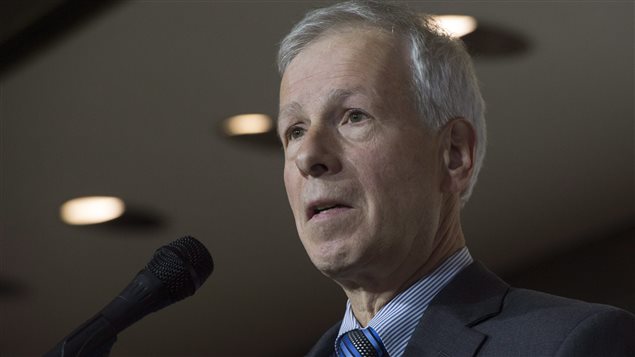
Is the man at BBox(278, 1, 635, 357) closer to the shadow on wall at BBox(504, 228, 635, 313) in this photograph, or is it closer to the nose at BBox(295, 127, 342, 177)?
the nose at BBox(295, 127, 342, 177)

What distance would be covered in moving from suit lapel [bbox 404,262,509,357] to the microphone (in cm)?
34

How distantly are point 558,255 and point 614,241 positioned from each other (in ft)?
1.39

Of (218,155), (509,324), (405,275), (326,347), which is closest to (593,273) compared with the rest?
(218,155)

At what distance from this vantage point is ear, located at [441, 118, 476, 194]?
1.67 m

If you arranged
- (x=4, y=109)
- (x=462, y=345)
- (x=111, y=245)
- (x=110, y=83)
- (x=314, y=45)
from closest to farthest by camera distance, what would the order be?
(x=462, y=345)
(x=314, y=45)
(x=110, y=83)
(x=4, y=109)
(x=111, y=245)

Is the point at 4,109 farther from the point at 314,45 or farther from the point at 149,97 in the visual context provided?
the point at 314,45

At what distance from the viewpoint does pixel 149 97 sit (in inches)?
165

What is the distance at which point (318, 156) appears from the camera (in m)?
1.55

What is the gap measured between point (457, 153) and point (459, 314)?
30 cm

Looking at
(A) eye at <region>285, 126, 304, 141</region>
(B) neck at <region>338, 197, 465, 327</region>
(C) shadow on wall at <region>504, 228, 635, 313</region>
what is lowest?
(C) shadow on wall at <region>504, 228, 635, 313</region>

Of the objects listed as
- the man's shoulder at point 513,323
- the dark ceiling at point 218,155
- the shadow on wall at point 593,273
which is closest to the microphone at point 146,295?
the man's shoulder at point 513,323

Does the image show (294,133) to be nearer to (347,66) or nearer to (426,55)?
(347,66)

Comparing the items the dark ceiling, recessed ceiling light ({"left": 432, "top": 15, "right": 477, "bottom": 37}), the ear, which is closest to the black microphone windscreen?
the ear

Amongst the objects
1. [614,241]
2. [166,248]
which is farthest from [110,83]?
[614,241]
